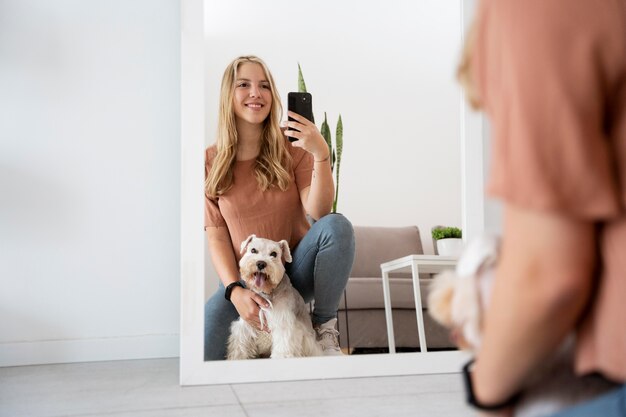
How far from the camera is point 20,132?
2725 mm

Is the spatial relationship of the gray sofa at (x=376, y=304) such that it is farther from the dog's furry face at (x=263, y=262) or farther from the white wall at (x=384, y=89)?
the dog's furry face at (x=263, y=262)

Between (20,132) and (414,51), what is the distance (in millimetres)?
1546

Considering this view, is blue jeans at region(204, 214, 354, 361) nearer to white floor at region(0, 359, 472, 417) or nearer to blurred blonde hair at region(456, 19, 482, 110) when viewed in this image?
white floor at region(0, 359, 472, 417)

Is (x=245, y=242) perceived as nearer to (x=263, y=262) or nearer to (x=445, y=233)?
(x=263, y=262)

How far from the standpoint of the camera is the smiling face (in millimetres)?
2486

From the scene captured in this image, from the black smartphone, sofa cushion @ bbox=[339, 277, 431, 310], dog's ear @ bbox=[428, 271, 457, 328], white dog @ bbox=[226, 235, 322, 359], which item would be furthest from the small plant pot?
dog's ear @ bbox=[428, 271, 457, 328]

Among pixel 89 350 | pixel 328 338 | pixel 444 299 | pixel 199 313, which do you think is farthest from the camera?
pixel 89 350

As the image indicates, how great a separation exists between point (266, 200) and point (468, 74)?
6.53ft

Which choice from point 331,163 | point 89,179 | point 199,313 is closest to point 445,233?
point 331,163

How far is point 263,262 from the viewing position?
2.41 metres

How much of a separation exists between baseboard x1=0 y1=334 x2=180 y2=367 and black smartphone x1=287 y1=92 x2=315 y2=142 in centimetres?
103

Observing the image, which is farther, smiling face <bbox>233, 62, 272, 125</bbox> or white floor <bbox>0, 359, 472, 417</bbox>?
smiling face <bbox>233, 62, 272, 125</bbox>

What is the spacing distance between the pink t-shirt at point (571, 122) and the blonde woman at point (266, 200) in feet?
6.57

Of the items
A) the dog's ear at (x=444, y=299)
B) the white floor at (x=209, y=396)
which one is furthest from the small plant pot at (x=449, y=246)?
the dog's ear at (x=444, y=299)
